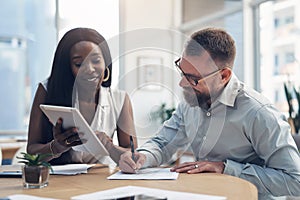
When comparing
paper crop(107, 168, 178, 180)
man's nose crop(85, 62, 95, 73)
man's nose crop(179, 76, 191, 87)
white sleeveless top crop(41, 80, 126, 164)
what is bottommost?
paper crop(107, 168, 178, 180)

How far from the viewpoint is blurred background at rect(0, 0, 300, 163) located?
12.3 feet

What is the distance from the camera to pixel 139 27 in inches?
178

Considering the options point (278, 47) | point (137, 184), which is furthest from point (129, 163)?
point (278, 47)

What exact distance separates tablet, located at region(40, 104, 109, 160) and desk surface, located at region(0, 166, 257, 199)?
0.38 feet

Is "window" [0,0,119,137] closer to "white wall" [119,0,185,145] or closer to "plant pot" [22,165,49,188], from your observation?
Answer: "white wall" [119,0,185,145]

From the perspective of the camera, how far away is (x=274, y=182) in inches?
56.8

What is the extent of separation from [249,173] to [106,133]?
0.62 metres

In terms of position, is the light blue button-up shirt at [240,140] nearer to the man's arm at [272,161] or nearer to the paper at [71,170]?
the man's arm at [272,161]

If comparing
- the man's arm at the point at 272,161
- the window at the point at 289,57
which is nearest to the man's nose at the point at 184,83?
the man's arm at the point at 272,161

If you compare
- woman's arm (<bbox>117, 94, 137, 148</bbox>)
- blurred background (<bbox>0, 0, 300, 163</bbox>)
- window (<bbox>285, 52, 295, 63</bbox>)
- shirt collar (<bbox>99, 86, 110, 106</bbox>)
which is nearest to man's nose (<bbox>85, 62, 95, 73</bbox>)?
shirt collar (<bbox>99, 86, 110, 106</bbox>)

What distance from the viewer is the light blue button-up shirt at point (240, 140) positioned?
145 cm

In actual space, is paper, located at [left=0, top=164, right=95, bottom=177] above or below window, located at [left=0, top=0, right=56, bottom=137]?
below

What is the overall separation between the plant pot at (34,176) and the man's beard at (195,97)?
0.65 metres

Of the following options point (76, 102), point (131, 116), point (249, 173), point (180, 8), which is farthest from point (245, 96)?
point (180, 8)
